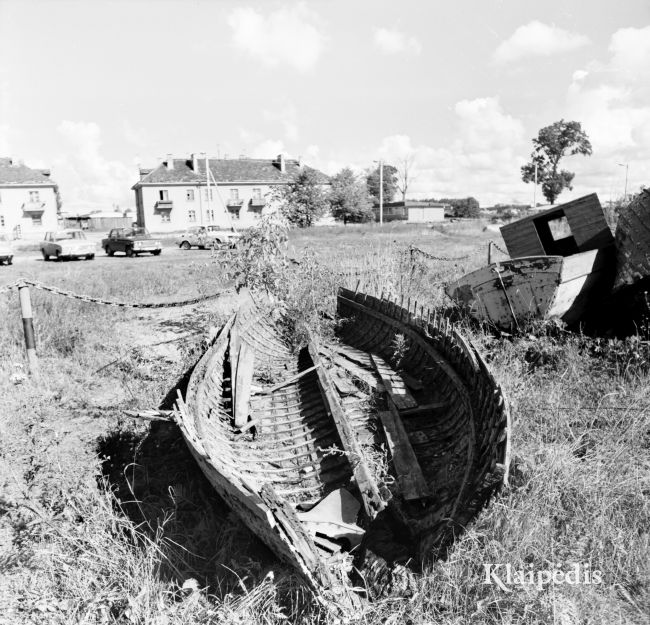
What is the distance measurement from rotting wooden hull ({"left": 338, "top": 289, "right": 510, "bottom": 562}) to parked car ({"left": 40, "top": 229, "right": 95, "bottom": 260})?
2218 centimetres

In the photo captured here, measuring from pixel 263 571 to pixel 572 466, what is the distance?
8.32ft

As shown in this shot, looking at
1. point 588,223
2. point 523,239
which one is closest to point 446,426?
point 523,239

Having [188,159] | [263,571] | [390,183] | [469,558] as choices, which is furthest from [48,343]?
[390,183]

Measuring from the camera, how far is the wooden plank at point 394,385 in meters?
5.31

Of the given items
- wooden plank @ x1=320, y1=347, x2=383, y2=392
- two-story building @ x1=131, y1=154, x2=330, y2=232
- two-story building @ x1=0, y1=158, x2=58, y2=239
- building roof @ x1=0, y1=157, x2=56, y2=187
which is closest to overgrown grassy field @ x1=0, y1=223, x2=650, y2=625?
wooden plank @ x1=320, y1=347, x2=383, y2=392

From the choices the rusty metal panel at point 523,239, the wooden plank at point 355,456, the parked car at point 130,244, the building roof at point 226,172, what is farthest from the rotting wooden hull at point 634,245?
the building roof at point 226,172

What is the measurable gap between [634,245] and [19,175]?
53928mm

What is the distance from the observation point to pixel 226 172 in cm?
5441

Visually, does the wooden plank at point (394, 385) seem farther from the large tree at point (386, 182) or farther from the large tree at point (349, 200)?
the large tree at point (386, 182)

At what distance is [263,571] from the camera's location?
10.7 feet

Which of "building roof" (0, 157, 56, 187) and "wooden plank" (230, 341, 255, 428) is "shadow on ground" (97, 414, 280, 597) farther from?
"building roof" (0, 157, 56, 187)

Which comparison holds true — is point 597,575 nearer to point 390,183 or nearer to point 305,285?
point 305,285

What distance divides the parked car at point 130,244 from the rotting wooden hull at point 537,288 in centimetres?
2244

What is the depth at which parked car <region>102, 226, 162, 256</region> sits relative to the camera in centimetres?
2730
